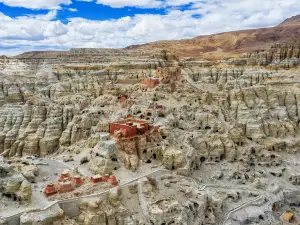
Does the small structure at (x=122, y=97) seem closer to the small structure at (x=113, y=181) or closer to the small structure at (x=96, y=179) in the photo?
the small structure at (x=113, y=181)

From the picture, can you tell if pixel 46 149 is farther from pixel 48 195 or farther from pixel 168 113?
pixel 48 195

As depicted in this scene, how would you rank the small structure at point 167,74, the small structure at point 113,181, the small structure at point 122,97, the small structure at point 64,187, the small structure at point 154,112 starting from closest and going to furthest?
the small structure at point 64,187 → the small structure at point 113,181 → the small structure at point 154,112 → the small structure at point 122,97 → the small structure at point 167,74

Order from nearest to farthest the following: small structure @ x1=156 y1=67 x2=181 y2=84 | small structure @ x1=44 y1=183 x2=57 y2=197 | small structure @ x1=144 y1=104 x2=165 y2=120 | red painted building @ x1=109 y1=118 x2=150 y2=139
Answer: small structure @ x1=44 y1=183 x2=57 y2=197 < red painted building @ x1=109 y1=118 x2=150 y2=139 < small structure @ x1=144 y1=104 x2=165 y2=120 < small structure @ x1=156 y1=67 x2=181 y2=84

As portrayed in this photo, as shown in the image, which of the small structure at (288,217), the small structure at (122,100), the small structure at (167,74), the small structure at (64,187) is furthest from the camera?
the small structure at (167,74)

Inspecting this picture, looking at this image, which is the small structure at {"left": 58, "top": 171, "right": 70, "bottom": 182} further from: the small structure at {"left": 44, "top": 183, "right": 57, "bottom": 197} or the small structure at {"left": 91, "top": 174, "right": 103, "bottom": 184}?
the small structure at {"left": 91, "top": 174, "right": 103, "bottom": 184}

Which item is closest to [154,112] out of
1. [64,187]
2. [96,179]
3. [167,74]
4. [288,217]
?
[167,74]

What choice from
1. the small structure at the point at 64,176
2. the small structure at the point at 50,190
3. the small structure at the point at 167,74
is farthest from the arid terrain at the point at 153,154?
the small structure at the point at 167,74

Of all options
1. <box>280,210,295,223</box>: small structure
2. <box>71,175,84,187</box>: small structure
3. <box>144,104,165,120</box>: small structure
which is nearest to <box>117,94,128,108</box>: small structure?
<box>144,104,165,120</box>: small structure
